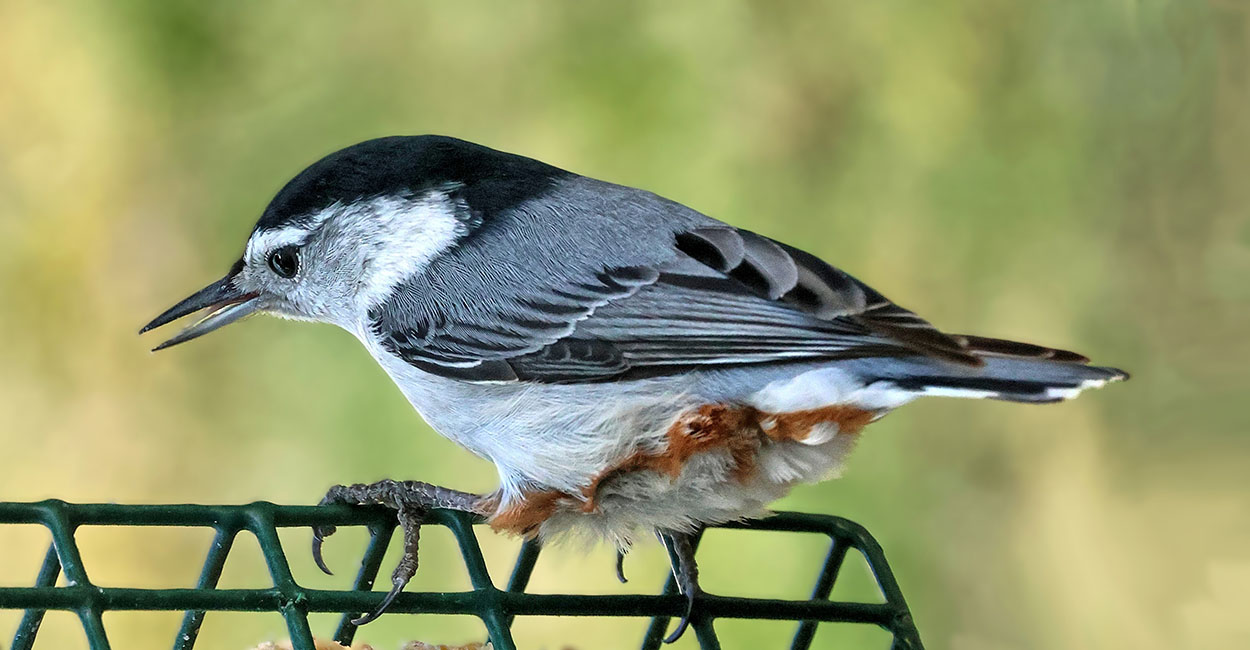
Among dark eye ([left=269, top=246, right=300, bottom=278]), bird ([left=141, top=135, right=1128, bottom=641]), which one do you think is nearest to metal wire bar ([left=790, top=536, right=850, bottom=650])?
bird ([left=141, top=135, right=1128, bottom=641])

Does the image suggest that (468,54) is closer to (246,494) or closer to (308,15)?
(308,15)

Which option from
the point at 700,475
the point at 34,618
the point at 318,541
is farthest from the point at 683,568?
the point at 34,618

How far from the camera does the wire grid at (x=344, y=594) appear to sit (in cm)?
188

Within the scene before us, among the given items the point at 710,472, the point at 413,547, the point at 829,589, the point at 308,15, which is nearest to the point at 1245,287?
the point at 829,589

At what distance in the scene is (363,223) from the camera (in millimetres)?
2705

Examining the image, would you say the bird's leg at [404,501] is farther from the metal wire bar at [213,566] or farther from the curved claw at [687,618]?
the curved claw at [687,618]

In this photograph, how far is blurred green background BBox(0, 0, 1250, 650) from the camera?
387 cm

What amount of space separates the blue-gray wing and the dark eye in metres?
0.24

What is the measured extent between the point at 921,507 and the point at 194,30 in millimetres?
2658

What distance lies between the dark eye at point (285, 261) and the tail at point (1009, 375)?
1.28m

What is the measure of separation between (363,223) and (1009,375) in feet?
4.41

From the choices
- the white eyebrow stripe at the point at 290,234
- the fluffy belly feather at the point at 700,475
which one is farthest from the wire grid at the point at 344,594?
the white eyebrow stripe at the point at 290,234

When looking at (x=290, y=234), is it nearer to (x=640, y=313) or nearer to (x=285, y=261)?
(x=285, y=261)

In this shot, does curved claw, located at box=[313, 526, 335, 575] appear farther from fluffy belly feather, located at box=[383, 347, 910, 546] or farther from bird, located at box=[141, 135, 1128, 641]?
fluffy belly feather, located at box=[383, 347, 910, 546]
